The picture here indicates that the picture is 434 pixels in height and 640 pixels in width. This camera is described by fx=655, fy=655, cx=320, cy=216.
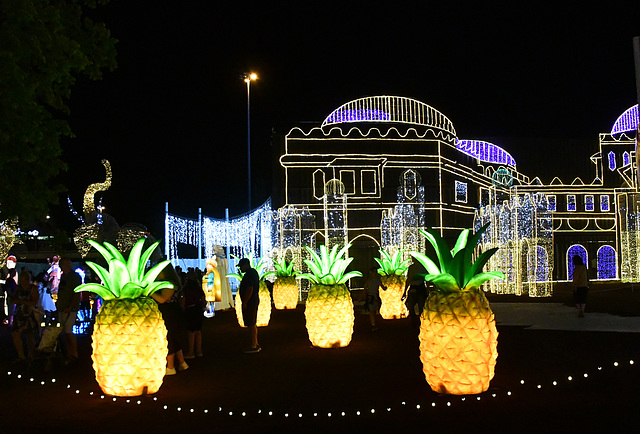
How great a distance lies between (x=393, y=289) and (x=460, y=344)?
410 inches

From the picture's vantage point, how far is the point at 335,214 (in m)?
27.2

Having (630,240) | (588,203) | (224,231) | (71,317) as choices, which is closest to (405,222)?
(224,231)

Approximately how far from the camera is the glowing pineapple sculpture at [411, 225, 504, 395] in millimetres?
7238

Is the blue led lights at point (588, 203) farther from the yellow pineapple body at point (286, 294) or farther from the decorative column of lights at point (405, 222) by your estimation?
the yellow pineapple body at point (286, 294)

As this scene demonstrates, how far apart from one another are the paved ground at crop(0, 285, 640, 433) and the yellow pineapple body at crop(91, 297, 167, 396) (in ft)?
0.67

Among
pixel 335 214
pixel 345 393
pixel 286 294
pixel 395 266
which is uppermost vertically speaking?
pixel 335 214

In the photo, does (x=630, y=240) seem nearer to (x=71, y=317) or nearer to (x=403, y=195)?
(x=403, y=195)

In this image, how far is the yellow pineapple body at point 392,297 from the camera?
17.5m

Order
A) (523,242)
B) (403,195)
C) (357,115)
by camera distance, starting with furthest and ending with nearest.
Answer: (357,115)
(403,195)
(523,242)

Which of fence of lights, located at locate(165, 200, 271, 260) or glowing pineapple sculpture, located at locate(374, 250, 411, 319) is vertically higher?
fence of lights, located at locate(165, 200, 271, 260)

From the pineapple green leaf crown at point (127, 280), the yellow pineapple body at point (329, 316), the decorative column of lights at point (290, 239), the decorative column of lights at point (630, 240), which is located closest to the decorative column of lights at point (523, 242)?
the decorative column of lights at point (630, 240)

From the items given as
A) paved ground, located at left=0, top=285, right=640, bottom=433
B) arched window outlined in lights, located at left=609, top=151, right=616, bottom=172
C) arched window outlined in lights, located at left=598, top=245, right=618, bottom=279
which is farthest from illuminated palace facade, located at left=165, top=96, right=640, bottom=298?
paved ground, located at left=0, top=285, right=640, bottom=433

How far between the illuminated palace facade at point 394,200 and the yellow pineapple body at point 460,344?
17.2 meters

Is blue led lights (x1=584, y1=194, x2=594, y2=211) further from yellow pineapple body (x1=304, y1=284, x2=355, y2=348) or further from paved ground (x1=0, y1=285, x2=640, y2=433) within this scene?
yellow pineapple body (x1=304, y1=284, x2=355, y2=348)
